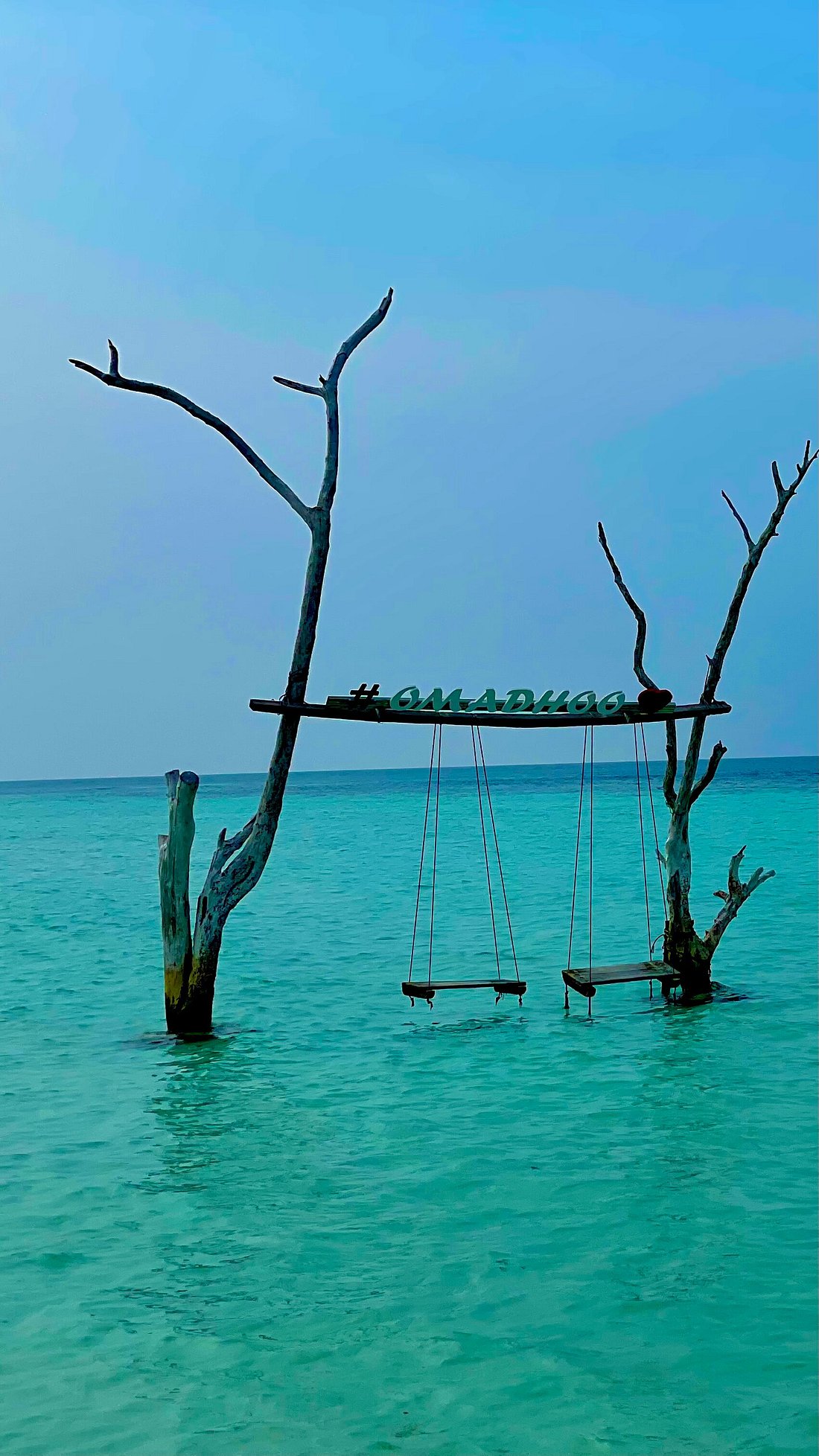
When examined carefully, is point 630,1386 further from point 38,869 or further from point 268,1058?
point 38,869

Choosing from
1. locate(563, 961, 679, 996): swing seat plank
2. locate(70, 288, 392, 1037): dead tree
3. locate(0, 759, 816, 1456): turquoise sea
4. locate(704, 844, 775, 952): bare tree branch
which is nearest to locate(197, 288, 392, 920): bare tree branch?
locate(70, 288, 392, 1037): dead tree

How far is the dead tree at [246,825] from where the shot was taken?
11961mm

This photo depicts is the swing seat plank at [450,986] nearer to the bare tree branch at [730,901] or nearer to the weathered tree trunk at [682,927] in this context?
the weathered tree trunk at [682,927]

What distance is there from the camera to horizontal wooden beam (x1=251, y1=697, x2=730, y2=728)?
37.9ft

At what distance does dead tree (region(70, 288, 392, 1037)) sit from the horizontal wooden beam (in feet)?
1.10

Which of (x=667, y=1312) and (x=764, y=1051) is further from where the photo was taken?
(x=764, y=1051)

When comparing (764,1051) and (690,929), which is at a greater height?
(690,929)

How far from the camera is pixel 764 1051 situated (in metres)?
11.8

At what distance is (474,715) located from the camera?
12102 millimetres

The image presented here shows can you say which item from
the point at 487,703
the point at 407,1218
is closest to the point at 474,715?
the point at 487,703

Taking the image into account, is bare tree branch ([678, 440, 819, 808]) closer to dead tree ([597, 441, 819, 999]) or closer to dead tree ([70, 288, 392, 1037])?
dead tree ([597, 441, 819, 999])

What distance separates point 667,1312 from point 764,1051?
5.74 metres

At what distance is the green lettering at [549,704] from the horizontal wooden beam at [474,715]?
5 centimetres

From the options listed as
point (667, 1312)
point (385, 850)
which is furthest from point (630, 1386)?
point (385, 850)
